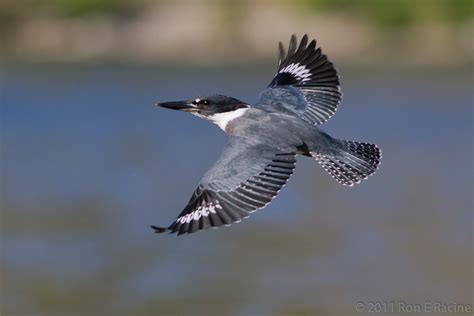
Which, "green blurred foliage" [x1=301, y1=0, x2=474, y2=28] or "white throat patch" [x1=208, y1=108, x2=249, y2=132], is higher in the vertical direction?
"green blurred foliage" [x1=301, y1=0, x2=474, y2=28]

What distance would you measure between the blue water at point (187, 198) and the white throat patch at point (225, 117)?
5.98 m

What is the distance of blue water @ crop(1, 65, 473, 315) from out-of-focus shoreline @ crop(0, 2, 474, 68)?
87.4 inches

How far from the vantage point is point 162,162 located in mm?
18469

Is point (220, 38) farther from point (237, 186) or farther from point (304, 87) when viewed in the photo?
point (237, 186)

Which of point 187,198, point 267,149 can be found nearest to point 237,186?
point 267,149

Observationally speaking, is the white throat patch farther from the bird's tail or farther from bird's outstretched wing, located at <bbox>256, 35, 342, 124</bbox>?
the bird's tail

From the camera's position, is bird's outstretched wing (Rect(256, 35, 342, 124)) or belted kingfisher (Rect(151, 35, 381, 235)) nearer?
belted kingfisher (Rect(151, 35, 381, 235))

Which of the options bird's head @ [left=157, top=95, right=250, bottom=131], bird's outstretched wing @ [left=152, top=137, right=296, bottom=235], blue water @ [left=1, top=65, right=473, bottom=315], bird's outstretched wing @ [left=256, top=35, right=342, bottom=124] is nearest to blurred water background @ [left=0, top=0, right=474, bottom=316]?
blue water @ [left=1, top=65, right=473, bottom=315]

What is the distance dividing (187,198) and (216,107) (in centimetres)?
924

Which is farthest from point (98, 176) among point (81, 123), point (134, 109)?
point (134, 109)

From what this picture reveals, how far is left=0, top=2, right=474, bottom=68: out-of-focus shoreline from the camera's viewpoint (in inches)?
1014

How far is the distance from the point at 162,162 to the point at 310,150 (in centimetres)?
1256

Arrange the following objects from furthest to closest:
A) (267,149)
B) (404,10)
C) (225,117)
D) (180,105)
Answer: (404,10)
(180,105)
(225,117)
(267,149)

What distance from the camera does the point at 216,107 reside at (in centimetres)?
638
